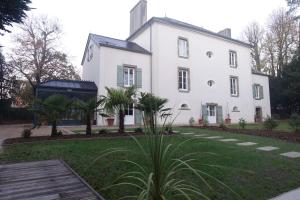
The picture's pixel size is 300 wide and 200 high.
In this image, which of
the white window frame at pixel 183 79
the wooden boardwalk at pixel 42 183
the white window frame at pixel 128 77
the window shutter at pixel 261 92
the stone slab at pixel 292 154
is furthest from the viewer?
the window shutter at pixel 261 92

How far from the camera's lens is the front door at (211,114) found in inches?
762

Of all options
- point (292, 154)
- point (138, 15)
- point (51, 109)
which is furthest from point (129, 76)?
point (292, 154)

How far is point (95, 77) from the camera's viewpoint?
16578 mm

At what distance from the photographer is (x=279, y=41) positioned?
88.4 feet

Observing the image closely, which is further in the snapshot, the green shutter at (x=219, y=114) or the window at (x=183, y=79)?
the green shutter at (x=219, y=114)

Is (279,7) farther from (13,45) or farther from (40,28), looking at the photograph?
(13,45)

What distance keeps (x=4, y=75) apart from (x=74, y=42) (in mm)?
8293

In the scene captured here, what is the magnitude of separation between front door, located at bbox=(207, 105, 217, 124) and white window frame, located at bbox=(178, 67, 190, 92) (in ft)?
9.70

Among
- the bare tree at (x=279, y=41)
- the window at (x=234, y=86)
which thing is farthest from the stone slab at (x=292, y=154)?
the bare tree at (x=279, y=41)

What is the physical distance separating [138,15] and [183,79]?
7.74 metres

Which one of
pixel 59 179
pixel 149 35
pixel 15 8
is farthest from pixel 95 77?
pixel 59 179

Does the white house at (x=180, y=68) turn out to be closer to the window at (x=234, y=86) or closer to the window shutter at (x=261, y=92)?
the window at (x=234, y=86)

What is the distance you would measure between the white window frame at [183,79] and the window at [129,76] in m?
4.01

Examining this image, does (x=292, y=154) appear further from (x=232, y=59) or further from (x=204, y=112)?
(x=232, y=59)
